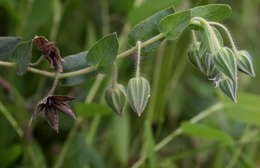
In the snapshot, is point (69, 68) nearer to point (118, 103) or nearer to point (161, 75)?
point (118, 103)

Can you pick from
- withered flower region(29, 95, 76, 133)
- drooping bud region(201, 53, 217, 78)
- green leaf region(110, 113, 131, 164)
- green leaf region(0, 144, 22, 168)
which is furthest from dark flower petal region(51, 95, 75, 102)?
green leaf region(110, 113, 131, 164)

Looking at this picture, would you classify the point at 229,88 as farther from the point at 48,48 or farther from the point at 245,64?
the point at 48,48

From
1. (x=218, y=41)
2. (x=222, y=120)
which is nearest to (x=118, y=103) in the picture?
(x=218, y=41)

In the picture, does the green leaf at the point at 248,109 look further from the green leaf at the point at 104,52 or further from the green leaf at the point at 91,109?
the green leaf at the point at 104,52

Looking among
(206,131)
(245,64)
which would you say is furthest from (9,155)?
(245,64)

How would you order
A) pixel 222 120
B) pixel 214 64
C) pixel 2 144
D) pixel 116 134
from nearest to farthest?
1. pixel 214 64
2. pixel 2 144
3. pixel 116 134
4. pixel 222 120
